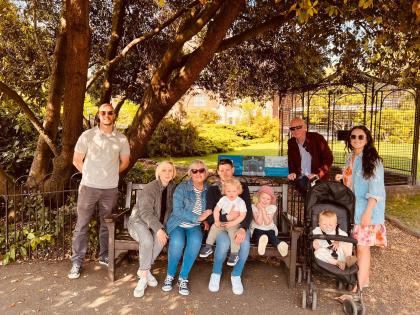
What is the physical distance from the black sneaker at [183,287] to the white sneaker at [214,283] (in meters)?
0.27

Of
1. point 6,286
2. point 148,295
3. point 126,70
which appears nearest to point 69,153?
point 6,286

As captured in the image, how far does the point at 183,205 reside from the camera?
4.62m

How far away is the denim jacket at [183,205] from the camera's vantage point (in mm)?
4512

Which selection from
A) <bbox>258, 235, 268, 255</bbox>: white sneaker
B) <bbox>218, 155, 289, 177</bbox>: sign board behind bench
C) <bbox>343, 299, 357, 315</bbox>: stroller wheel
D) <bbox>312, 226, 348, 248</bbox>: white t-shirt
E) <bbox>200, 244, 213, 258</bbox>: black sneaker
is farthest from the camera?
<bbox>218, 155, 289, 177</bbox>: sign board behind bench

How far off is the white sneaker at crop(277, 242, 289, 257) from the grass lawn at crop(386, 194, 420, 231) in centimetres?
415

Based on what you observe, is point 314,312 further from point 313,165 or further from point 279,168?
point 279,168

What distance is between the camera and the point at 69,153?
6.23m

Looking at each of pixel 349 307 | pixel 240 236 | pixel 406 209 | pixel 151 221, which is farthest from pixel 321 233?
pixel 406 209

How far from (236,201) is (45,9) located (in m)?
7.79

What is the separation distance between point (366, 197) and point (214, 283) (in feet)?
6.36

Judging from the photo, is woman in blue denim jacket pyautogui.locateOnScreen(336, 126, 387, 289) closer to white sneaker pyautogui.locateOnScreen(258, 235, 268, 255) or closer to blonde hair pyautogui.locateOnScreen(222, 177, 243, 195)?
white sneaker pyautogui.locateOnScreen(258, 235, 268, 255)

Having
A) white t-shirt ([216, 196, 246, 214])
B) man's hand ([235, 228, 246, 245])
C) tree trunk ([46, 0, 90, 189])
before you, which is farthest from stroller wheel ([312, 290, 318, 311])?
tree trunk ([46, 0, 90, 189])

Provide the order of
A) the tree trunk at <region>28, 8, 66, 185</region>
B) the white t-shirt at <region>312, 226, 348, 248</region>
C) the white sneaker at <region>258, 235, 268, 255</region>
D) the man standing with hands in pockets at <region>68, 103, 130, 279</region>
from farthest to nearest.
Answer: the tree trunk at <region>28, 8, 66, 185</region> < the man standing with hands in pockets at <region>68, 103, 130, 279</region> < the white sneaker at <region>258, 235, 268, 255</region> < the white t-shirt at <region>312, 226, 348, 248</region>

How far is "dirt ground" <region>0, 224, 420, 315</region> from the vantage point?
3.98 m
